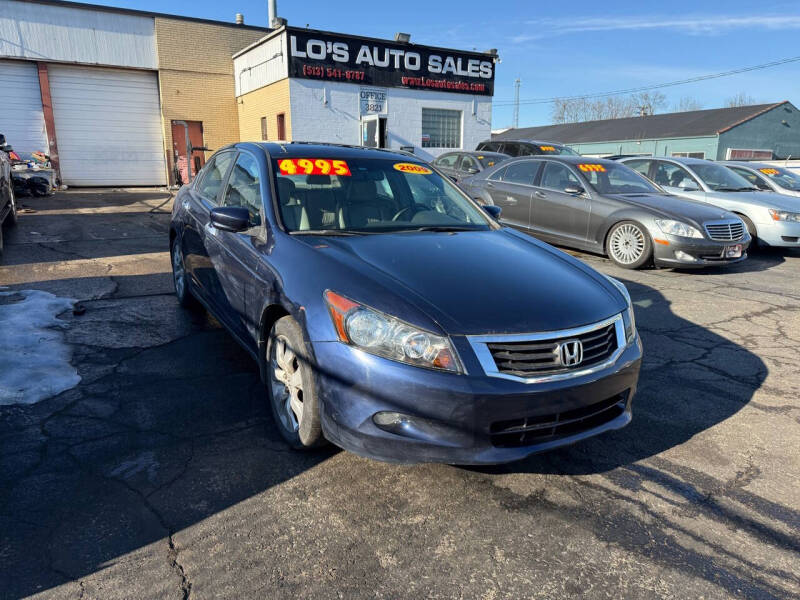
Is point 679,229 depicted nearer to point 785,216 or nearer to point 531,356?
point 785,216

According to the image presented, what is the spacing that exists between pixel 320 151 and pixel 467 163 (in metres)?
9.55

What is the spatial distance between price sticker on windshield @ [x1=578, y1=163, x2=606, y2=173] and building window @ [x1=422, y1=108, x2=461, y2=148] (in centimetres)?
1373

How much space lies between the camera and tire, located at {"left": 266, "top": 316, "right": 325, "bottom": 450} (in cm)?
267

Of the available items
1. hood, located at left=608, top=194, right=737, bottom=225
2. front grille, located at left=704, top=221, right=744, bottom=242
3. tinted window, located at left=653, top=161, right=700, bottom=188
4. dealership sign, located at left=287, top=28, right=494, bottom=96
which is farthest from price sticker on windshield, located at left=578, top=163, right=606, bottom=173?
dealership sign, located at left=287, top=28, right=494, bottom=96

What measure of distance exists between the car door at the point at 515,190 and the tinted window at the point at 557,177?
22 centimetres

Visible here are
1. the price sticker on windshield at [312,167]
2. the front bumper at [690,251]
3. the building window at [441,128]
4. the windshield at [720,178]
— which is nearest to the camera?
the price sticker on windshield at [312,167]

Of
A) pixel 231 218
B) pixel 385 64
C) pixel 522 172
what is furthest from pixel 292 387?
pixel 385 64

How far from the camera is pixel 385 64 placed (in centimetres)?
2005

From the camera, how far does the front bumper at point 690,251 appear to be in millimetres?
7301

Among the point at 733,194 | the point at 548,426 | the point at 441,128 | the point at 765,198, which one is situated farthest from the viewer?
the point at 441,128

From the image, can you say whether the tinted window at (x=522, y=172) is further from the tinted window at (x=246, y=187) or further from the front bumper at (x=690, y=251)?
the tinted window at (x=246, y=187)

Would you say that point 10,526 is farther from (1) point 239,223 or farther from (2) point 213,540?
(1) point 239,223

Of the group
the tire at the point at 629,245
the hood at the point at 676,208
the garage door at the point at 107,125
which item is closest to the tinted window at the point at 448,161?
Result: the hood at the point at 676,208

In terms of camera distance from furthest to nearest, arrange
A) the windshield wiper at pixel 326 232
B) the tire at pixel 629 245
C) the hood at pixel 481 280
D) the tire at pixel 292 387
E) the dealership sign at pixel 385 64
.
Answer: the dealership sign at pixel 385 64
the tire at pixel 629 245
the windshield wiper at pixel 326 232
the tire at pixel 292 387
the hood at pixel 481 280
